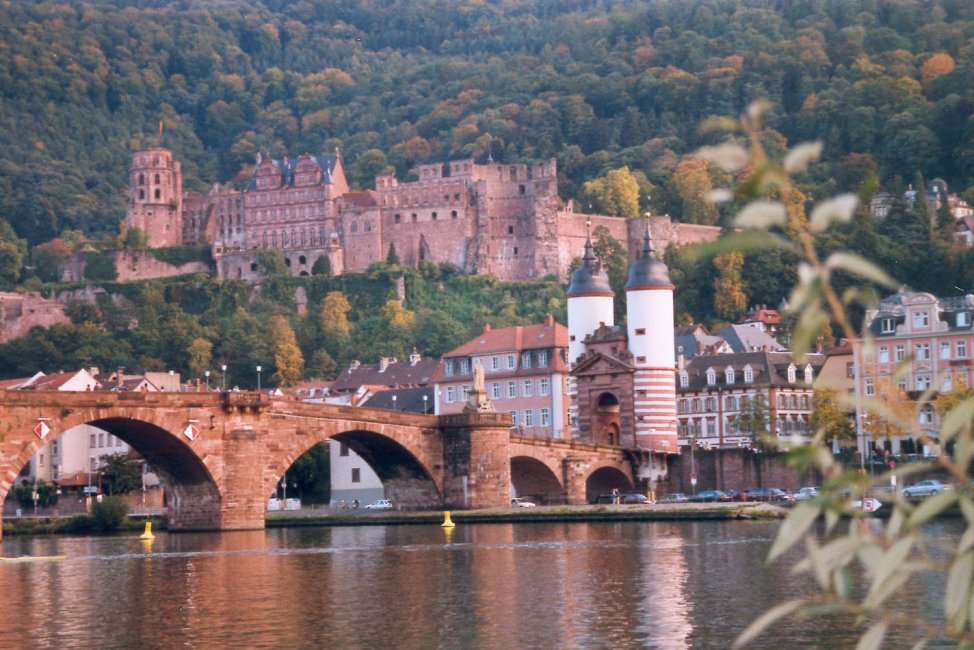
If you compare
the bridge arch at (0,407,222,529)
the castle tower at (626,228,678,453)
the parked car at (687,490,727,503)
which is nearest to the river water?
the bridge arch at (0,407,222,529)

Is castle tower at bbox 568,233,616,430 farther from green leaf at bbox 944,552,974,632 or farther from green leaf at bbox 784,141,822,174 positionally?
green leaf at bbox 784,141,822,174

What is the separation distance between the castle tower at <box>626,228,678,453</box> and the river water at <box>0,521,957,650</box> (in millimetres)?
25038

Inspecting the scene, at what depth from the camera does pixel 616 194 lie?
16862 cm

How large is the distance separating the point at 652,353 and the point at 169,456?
91.2 feet

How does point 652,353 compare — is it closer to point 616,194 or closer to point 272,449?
point 272,449

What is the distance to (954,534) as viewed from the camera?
5491cm

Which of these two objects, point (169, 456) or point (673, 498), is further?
point (673, 498)

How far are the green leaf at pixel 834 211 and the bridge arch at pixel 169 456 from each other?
55.4 m

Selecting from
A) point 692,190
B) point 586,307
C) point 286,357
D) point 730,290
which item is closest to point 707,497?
point 586,307

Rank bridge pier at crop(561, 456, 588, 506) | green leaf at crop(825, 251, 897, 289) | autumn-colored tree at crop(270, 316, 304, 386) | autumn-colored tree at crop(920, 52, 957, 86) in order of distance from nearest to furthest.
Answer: green leaf at crop(825, 251, 897, 289) < bridge pier at crop(561, 456, 588, 506) < autumn-colored tree at crop(270, 316, 304, 386) < autumn-colored tree at crop(920, 52, 957, 86)

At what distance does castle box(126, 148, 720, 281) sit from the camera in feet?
529

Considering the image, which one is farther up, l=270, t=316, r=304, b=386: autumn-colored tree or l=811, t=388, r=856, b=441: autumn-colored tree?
l=270, t=316, r=304, b=386: autumn-colored tree

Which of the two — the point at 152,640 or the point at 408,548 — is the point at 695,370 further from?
the point at 152,640

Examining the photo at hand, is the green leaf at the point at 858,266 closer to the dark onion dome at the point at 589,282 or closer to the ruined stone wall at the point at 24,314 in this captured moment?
the dark onion dome at the point at 589,282
